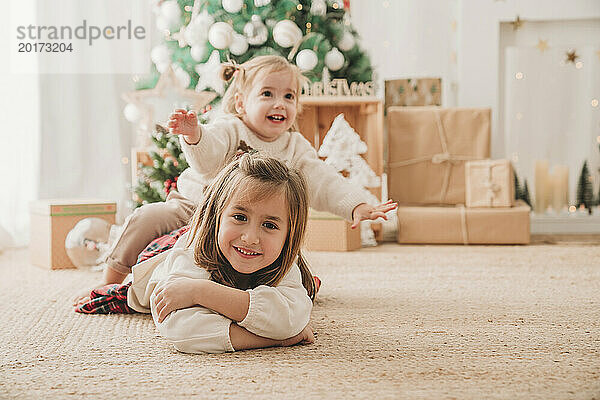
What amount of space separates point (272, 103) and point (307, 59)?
1.11 metres

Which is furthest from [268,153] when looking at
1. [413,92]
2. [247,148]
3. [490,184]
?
[413,92]

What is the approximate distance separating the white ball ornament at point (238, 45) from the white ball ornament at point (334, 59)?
315mm

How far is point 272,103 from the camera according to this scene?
157cm

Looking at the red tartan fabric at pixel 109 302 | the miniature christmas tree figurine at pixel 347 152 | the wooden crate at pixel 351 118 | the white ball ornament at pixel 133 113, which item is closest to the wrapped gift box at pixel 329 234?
the miniature christmas tree figurine at pixel 347 152

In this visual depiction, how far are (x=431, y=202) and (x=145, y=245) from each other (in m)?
1.56

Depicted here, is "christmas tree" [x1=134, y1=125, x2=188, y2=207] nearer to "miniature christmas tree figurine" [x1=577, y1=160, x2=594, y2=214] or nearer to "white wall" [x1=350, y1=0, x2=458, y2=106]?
"white wall" [x1=350, y1=0, x2=458, y2=106]

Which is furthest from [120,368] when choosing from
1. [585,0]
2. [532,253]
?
[585,0]

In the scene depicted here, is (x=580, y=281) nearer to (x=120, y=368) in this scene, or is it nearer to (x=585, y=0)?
(x=120, y=368)

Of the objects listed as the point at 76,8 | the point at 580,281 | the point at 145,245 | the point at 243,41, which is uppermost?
the point at 76,8

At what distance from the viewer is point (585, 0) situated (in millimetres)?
2922

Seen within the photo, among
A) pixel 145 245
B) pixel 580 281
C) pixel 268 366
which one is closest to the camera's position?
pixel 268 366

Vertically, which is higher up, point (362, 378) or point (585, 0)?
point (585, 0)

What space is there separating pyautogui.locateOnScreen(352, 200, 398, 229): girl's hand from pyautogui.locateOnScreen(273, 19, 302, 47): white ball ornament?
1.28 m

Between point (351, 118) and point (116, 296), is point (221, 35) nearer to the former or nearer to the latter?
point (351, 118)
